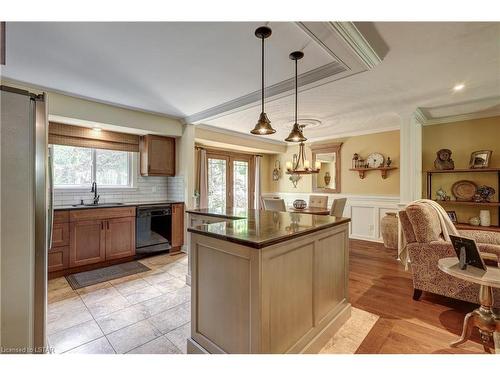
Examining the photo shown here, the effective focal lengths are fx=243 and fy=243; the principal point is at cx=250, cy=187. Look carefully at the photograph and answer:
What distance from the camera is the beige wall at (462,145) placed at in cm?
379

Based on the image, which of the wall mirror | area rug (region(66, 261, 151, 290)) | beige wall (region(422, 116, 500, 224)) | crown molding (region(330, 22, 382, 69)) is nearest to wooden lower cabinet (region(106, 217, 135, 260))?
area rug (region(66, 261, 151, 290))

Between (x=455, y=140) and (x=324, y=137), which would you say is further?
(x=324, y=137)

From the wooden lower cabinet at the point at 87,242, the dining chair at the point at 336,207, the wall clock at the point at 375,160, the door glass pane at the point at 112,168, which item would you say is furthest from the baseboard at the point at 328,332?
the door glass pane at the point at 112,168

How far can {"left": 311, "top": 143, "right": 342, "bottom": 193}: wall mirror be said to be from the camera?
5.65 meters

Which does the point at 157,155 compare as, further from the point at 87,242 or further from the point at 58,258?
the point at 58,258

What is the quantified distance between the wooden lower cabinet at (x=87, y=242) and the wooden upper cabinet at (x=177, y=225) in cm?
106

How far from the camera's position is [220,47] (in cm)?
A: 209

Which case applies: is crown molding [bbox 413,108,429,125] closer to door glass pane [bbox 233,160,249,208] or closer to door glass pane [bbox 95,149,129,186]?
door glass pane [bbox 233,160,249,208]

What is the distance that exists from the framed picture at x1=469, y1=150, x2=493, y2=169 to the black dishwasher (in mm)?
4944

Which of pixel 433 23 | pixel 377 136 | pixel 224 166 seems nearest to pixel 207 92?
pixel 433 23

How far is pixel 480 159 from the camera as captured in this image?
3.76m
